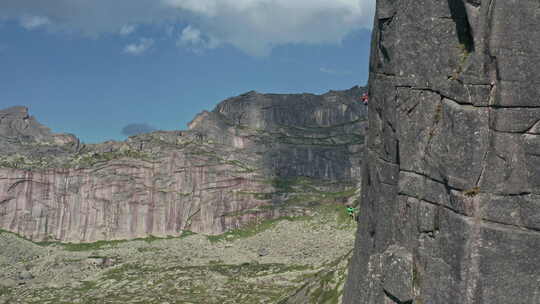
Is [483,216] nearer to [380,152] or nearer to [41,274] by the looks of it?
[380,152]

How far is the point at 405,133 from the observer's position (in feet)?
68.8

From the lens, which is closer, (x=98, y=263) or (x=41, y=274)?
(x=41, y=274)

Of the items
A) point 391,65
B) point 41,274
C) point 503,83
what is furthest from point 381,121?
point 41,274

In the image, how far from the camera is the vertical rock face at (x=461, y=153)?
17.1 m

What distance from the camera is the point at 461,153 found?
1814 centimetres

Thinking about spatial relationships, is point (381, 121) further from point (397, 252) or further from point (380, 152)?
point (397, 252)

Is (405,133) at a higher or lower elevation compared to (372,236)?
higher

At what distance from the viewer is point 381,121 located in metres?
23.9

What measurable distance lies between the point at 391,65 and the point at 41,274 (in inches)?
6695

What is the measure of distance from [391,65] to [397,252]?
9.09m

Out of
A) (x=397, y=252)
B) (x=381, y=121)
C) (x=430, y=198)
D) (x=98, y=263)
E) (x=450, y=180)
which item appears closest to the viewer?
(x=450, y=180)

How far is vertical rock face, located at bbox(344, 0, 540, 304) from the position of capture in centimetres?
1714

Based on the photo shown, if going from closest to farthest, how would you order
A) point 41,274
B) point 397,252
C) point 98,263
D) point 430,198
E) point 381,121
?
1. point 430,198
2. point 397,252
3. point 381,121
4. point 41,274
5. point 98,263

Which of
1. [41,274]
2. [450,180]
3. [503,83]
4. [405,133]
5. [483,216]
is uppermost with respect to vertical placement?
[503,83]
